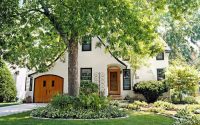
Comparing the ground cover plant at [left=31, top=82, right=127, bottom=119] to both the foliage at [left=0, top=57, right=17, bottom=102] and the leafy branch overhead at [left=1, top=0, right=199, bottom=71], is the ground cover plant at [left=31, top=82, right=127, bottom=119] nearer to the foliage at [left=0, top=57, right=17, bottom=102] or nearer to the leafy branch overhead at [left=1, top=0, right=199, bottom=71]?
the leafy branch overhead at [left=1, top=0, right=199, bottom=71]

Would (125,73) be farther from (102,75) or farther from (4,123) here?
(4,123)

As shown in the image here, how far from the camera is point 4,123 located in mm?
12500

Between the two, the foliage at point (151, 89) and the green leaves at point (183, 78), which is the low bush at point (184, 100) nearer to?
the foliage at point (151, 89)

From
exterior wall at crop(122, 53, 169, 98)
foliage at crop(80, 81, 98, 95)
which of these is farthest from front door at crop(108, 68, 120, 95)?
foliage at crop(80, 81, 98, 95)

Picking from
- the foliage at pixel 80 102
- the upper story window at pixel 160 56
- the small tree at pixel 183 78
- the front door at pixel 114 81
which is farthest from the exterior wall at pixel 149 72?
the foliage at pixel 80 102

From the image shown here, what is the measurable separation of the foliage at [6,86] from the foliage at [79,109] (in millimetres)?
12511

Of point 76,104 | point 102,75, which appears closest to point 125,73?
point 102,75

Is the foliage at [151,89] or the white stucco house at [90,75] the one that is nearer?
the foliage at [151,89]

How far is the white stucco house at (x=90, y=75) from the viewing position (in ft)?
90.2

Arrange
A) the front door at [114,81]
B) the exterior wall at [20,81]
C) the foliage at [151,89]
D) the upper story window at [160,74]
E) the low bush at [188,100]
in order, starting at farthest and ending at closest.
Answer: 1. the exterior wall at [20,81]
2. the upper story window at [160,74]
3. the front door at [114,81]
4. the low bush at [188,100]
5. the foliage at [151,89]

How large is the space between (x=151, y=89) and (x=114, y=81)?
14.4 feet

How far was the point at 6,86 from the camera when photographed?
27156 mm

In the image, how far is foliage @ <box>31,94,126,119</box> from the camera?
48.0ft

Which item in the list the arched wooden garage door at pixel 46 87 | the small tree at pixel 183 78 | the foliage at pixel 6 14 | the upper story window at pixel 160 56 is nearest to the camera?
the foliage at pixel 6 14
